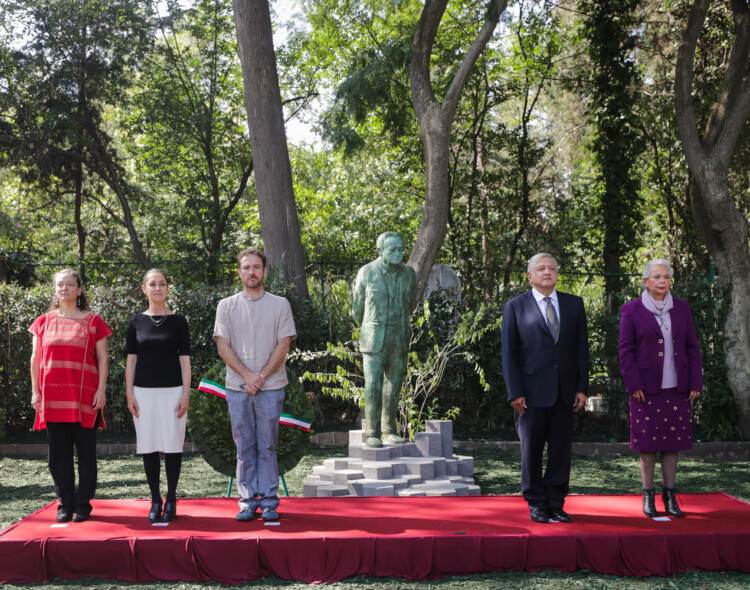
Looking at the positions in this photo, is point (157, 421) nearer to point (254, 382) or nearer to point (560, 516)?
point (254, 382)

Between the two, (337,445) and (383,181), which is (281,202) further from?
(383,181)

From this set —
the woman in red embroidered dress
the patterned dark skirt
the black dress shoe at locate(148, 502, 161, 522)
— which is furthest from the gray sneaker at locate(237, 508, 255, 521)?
the patterned dark skirt

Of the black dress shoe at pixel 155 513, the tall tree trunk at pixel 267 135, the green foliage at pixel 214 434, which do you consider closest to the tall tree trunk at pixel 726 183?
the tall tree trunk at pixel 267 135

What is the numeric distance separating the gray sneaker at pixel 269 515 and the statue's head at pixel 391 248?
2.71 metres

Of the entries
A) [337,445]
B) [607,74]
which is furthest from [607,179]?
[337,445]

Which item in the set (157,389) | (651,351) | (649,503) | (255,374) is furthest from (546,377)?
(157,389)

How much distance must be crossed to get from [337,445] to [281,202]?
3.79 metres

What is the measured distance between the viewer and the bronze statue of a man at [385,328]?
23.2 feet

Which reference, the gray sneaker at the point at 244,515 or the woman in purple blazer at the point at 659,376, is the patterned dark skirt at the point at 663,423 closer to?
the woman in purple blazer at the point at 659,376

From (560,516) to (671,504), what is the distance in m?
0.79

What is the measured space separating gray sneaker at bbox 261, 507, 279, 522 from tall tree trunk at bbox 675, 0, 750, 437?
24.0ft

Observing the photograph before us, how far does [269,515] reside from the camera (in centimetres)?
505

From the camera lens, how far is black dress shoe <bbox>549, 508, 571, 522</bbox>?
5035mm

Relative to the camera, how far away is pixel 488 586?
436cm
